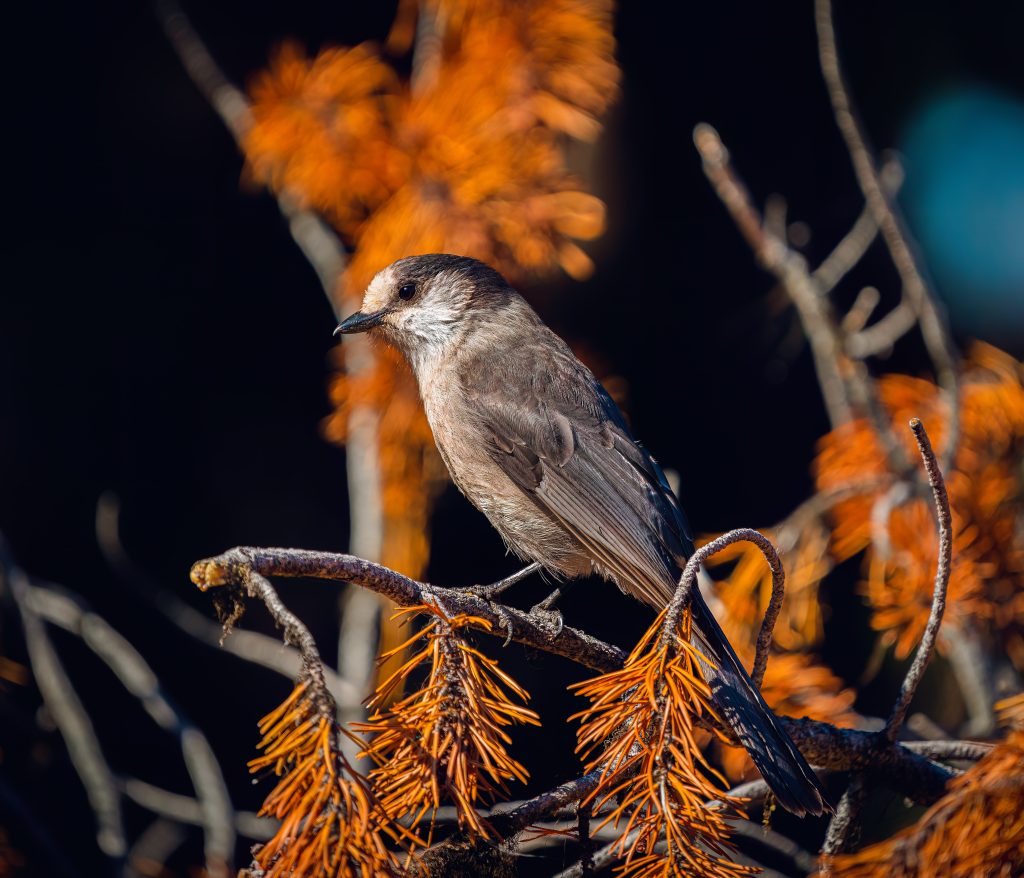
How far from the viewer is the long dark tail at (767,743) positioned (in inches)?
63.4

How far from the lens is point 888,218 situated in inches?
90.3

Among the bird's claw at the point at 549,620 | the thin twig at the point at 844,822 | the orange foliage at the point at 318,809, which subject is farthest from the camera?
the bird's claw at the point at 549,620

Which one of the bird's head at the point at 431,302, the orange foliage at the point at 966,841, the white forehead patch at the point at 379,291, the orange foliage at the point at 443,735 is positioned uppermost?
the white forehead patch at the point at 379,291

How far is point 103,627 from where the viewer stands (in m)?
2.67

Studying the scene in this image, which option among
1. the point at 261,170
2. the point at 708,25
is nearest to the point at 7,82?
the point at 261,170

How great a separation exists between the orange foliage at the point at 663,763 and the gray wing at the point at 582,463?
759 millimetres

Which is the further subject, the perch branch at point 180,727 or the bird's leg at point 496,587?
the perch branch at point 180,727

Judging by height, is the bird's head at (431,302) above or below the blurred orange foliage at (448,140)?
below

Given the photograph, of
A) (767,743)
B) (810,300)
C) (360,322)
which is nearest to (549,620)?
(767,743)

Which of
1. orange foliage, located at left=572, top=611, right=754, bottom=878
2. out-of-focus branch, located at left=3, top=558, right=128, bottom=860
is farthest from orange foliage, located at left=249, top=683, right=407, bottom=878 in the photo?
out-of-focus branch, located at left=3, top=558, right=128, bottom=860

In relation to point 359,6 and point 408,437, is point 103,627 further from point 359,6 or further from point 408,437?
point 359,6

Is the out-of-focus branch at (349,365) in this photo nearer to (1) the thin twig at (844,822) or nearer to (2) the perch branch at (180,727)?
(2) the perch branch at (180,727)

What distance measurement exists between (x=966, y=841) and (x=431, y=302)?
209 centimetres

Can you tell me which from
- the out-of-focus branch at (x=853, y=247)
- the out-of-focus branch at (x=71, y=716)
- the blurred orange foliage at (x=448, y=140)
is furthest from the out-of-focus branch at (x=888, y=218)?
the out-of-focus branch at (x=71, y=716)
